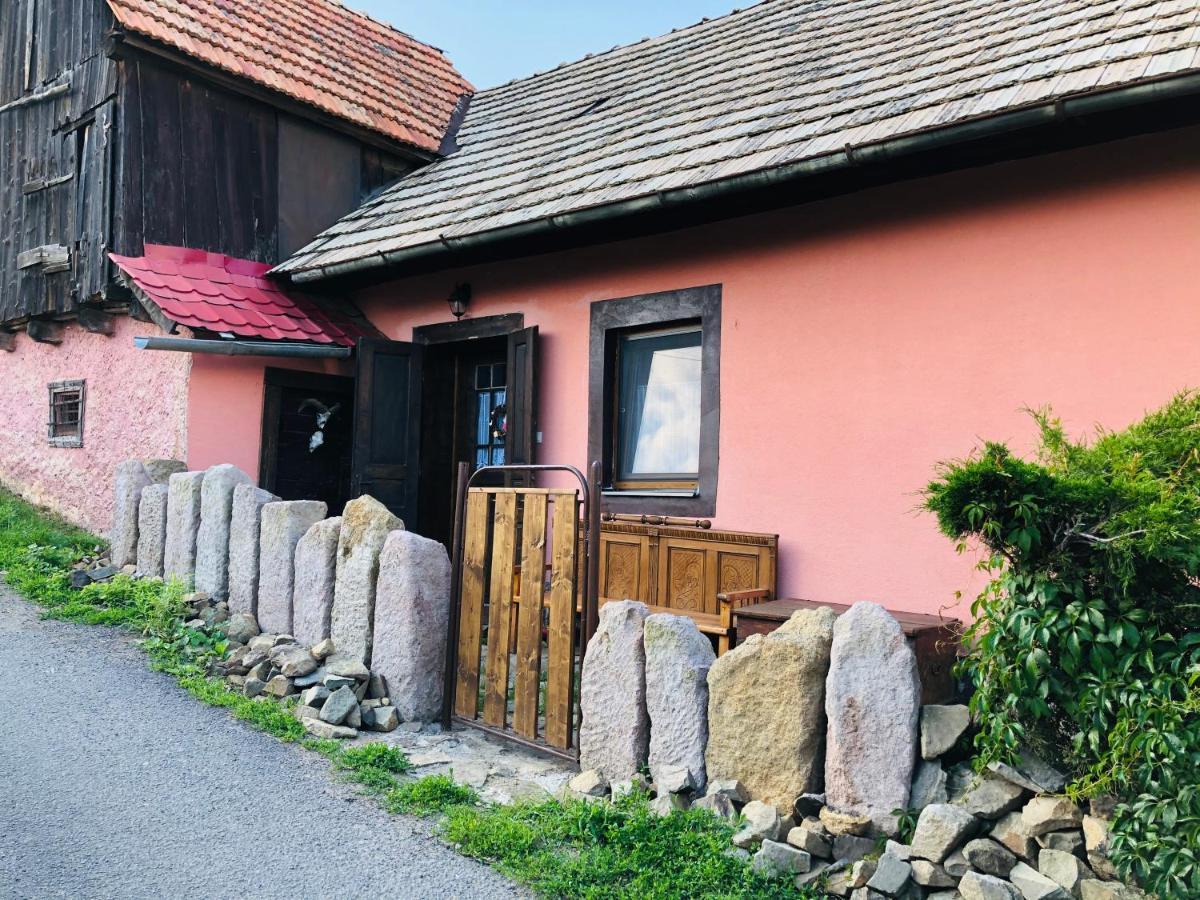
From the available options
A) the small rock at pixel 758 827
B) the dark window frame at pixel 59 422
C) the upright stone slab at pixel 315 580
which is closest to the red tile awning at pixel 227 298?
A: the dark window frame at pixel 59 422

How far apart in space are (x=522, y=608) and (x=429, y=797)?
1.02 metres

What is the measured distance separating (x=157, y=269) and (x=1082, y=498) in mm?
7479

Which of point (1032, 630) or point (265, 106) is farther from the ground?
point (265, 106)

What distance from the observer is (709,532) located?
19.4 ft

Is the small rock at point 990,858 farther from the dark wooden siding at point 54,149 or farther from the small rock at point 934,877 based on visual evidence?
the dark wooden siding at point 54,149

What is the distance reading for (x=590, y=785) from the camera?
393cm

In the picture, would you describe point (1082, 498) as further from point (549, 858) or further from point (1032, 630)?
point (549, 858)

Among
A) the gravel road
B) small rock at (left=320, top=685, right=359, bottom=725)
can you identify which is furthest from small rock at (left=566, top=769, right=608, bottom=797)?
small rock at (left=320, top=685, right=359, bottom=725)

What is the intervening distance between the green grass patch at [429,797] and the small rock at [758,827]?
1.15 m

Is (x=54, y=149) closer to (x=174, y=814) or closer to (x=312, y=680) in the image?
(x=312, y=680)

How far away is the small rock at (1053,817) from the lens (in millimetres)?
2916

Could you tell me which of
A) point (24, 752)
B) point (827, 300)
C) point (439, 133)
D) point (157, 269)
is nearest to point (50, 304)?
point (157, 269)

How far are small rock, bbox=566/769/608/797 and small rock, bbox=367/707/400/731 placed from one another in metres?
1.17

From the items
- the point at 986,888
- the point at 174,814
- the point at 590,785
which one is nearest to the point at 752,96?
the point at 590,785
